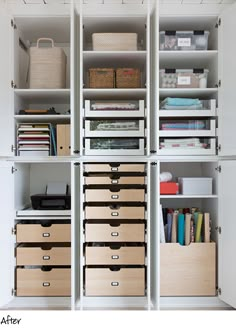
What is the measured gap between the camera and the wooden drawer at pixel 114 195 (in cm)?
246

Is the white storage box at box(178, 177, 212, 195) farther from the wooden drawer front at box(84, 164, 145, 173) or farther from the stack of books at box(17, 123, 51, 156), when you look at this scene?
the stack of books at box(17, 123, 51, 156)

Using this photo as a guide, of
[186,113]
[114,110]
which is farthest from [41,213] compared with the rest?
[186,113]

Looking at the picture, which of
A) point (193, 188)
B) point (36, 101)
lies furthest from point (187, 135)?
point (36, 101)

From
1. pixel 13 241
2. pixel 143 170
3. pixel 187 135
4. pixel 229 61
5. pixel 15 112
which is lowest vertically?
pixel 13 241

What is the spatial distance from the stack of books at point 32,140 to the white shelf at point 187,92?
0.93m

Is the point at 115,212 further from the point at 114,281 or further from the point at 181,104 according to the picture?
the point at 181,104

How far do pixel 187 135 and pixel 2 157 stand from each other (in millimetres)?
1328

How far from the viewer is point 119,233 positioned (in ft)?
8.11

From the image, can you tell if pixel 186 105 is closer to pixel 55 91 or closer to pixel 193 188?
pixel 193 188

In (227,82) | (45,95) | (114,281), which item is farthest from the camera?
(45,95)

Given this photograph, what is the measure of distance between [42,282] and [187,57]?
199cm

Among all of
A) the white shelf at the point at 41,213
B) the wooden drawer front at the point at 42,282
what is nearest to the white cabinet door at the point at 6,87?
the white shelf at the point at 41,213

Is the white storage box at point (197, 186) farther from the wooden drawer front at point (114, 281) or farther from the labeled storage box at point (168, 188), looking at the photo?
the wooden drawer front at point (114, 281)

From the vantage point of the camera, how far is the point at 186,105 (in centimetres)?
250
